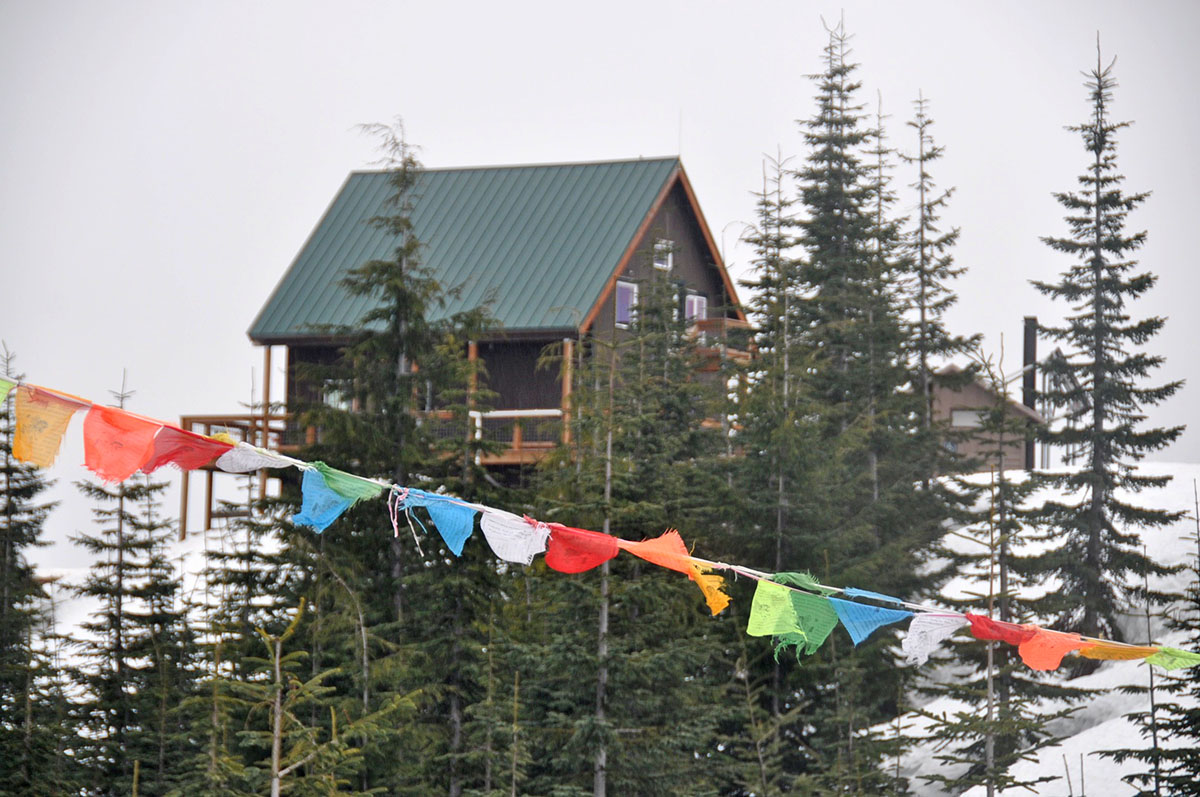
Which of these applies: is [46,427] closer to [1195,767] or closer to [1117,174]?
[1195,767]

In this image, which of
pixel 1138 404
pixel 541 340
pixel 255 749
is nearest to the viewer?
pixel 255 749

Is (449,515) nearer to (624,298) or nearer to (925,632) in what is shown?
(925,632)

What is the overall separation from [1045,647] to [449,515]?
4.49 metres

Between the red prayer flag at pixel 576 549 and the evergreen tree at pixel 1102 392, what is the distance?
17480mm

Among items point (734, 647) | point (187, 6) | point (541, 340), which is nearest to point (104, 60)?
point (187, 6)

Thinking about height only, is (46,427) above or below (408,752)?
above

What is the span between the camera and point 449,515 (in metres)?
10.4

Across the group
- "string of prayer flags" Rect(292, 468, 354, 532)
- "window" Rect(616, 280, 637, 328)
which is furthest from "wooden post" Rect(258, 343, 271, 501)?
"string of prayer flags" Rect(292, 468, 354, 532)

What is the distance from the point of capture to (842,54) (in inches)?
1278

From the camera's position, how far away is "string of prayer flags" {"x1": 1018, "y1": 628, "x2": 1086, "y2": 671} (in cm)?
1070

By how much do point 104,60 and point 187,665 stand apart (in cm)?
4313

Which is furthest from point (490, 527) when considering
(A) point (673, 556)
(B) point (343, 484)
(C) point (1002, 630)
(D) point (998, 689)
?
(D) point (998, 689)

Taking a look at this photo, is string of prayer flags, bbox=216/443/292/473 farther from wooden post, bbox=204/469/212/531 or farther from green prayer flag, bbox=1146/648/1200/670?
wooden post, bbox=204/469/212/531

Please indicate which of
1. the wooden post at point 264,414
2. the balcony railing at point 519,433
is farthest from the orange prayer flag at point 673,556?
the wooden post at point 264,414
